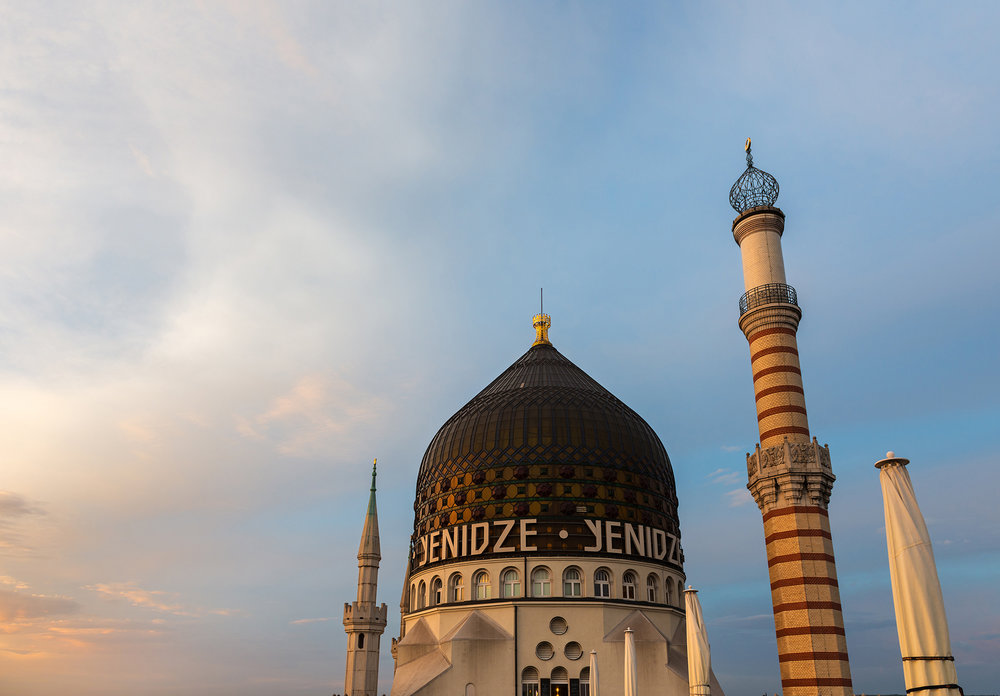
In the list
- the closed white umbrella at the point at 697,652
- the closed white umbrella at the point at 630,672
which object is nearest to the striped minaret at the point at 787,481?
A: the closed white umbrella at the point at 630,672

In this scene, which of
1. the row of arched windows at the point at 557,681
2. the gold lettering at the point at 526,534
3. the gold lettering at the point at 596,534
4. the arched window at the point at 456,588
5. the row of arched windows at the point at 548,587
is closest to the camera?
the row of arched windows at the point at 557,681

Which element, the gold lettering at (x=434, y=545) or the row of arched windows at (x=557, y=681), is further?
the gold lettering at (x=434, y=545)

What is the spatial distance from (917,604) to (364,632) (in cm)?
5869

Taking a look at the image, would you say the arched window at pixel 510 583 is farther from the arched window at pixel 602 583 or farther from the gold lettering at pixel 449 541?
the arched window at pixel 602 583

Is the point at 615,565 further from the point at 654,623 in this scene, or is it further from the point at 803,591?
the point at 803,591

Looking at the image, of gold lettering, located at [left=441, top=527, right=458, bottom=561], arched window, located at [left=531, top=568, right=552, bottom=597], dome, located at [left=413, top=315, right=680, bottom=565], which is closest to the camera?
arched window, located at [left=531, top=568, right=552, bottom=597]

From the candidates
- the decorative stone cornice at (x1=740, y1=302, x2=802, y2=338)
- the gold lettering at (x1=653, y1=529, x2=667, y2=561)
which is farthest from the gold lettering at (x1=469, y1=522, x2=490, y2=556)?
the decorative stone cornice at (x1=740, y1=302, x2=802, y2=338)

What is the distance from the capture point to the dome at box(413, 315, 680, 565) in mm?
47188

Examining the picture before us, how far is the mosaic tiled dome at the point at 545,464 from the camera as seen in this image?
4738 centimetres

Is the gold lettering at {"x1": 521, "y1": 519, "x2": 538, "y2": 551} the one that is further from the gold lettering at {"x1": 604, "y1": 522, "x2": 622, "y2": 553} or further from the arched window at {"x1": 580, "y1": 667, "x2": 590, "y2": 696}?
the arched window at {"x1": 580, "y1": 667, "x2": 590, "y2": 696}

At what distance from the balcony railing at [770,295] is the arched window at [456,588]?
2531 cm

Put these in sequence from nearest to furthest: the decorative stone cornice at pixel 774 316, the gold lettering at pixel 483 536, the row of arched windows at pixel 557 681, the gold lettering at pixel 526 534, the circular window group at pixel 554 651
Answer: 1. the decorative stone cornice at pixel 774 316
2. the row of arched windows at pixel 557 681
3. the circular window group at pixel 554 651
4. the gold lettering at pixel 526 534
5. the gold lettering at pixel 483 536

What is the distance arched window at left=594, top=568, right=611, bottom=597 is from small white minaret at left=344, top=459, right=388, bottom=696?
26.6 meters

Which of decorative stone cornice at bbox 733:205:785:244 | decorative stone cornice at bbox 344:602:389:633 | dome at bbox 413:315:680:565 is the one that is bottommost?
decorative stone cornice at bbox 344:602:389:633
